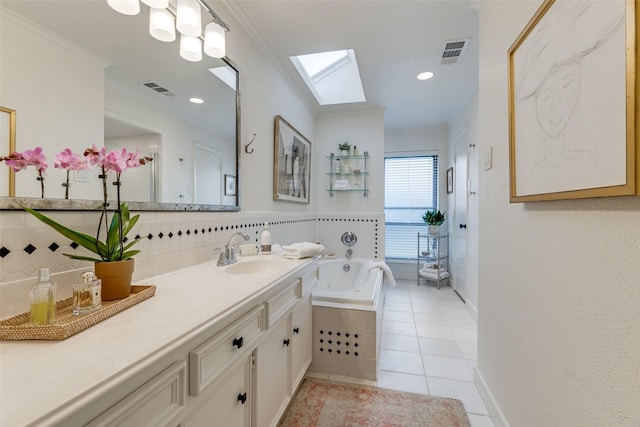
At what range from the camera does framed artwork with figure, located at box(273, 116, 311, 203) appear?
8.21 ft

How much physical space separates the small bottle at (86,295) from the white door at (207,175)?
2.44 feet

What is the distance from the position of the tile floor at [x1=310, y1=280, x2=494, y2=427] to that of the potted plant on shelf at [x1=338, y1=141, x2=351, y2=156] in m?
2.01

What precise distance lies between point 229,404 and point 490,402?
1454 millimetres

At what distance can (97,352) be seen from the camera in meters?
0.58

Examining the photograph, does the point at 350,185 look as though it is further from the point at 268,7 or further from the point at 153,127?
the point at 153,127

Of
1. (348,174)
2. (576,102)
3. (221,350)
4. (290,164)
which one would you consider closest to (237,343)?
(221,350)

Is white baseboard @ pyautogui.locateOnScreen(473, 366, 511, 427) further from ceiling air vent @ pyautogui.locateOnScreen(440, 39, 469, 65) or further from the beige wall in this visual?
ceiling air vent @ pyautogui.locateOnScreen(440, 39, 469, 65)

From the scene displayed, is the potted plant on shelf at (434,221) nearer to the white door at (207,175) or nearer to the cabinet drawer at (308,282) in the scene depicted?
the cabinet drawer at (308,282)

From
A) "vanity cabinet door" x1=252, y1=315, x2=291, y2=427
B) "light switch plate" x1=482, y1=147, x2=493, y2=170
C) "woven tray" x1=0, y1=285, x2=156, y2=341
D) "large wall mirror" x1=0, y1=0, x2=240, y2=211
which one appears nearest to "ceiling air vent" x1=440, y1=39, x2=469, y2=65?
"light switch plate" x1=482, y1=147, x2=493, y2=170

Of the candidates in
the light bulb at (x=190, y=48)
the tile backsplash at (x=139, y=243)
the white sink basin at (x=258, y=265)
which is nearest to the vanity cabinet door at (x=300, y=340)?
the white sink basin at (x=258, y=265)

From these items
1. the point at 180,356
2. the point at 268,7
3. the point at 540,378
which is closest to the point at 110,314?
the point at 180,356

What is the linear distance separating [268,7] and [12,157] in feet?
5.58

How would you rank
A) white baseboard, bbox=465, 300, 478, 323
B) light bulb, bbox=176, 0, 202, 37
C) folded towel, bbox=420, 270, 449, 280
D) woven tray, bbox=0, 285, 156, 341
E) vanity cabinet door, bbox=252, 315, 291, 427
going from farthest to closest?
folded towel, bbox=420, 270, 449, 280 → white baseboard, bbox=465, 300, 478, 323 → light bulb, bbox=176, 0, 202, 37 → vanity cabinet door, bbox=252, 315, 291, 427 → woven tray, bbox=0, 285, 156, 341

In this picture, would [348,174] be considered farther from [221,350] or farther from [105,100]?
[221,350]
